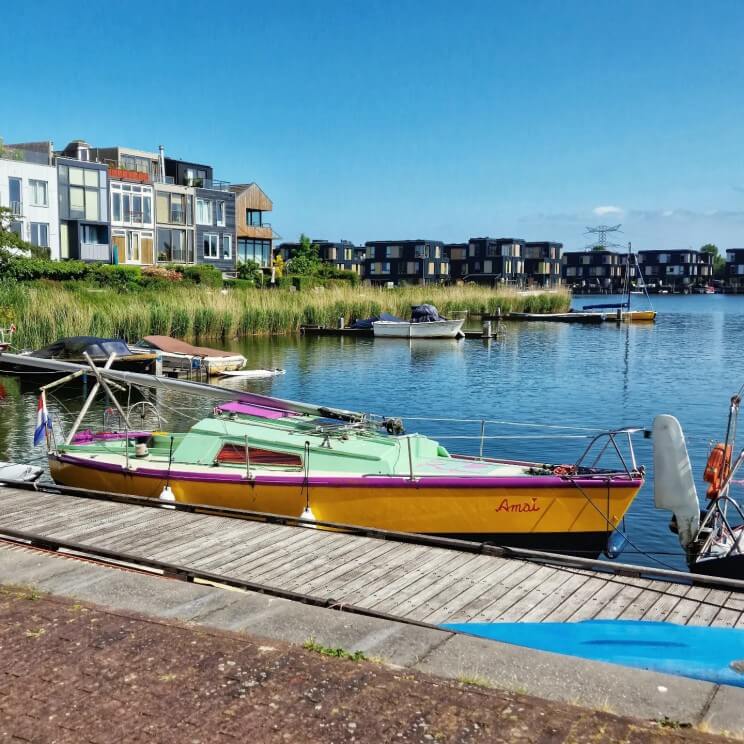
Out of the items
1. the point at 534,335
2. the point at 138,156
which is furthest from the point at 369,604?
the point at 138,156

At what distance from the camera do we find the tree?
329 feet

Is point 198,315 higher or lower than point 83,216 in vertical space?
lower

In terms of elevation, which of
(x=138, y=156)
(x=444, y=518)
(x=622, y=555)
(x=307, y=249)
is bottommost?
(x=622, y=555)

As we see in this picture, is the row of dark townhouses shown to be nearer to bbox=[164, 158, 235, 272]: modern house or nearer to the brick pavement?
bbox=[164, 158, 235, 272]: modern house

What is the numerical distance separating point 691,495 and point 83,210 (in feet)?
204

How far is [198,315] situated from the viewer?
169ft

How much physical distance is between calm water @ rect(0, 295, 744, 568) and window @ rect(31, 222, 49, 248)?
19901mm

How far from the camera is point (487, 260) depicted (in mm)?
159250

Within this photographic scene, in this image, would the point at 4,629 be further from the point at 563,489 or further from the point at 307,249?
the point at 307,249

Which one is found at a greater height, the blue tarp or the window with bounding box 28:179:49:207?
the window with bounding box 28:179:49:207

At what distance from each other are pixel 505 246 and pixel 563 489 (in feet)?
491

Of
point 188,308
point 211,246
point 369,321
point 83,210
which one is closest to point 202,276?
point 83,210

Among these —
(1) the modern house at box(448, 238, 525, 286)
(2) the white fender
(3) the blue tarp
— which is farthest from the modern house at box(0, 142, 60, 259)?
(1) the modern house at box(448, 238, 525, 286)

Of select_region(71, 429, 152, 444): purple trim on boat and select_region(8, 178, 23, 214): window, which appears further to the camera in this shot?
select_region(8, 178, 23, 214): window
